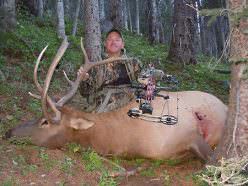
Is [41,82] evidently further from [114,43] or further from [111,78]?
[114,43]

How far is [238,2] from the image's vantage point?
4879mm

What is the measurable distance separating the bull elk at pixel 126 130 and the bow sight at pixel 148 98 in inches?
2.6

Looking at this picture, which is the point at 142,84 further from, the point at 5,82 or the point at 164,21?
the point at 164,21

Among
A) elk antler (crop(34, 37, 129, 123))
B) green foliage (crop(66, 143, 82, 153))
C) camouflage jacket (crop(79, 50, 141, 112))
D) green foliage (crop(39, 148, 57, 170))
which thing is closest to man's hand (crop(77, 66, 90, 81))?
elk antler (crop(34, 37, 129, 123))

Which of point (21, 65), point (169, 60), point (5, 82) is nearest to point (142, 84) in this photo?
point (5, 82)

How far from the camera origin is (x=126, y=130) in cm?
645

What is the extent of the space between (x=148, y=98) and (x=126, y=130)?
0.54m

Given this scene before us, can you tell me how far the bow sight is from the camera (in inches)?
253

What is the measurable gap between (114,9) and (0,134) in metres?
12.3

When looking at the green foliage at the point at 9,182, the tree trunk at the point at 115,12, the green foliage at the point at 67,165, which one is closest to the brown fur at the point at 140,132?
the green foliage at the point at 67,165

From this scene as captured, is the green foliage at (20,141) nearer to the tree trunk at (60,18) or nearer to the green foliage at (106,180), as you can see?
the green foliage at (106,180)

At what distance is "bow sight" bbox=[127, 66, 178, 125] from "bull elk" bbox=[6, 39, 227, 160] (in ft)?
0.22

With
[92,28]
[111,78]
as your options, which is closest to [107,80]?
[111,78]

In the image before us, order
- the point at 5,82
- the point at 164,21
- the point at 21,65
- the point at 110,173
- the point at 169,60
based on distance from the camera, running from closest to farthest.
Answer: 1. the point at 110,173
2. the point at 5,82
3. the point at 21,65
4. the point at 169,60
5. the point at 164,21
